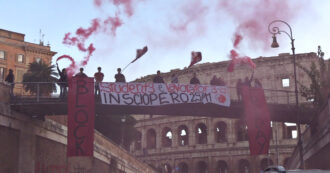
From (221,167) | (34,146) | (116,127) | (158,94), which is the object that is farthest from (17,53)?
(158,94)

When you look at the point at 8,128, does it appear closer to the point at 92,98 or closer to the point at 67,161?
the point at 92,98

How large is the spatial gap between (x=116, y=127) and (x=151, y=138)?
19447mm

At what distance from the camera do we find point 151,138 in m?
77.3

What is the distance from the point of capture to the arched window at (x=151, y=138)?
251ft

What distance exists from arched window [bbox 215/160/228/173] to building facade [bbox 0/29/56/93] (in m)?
32.9

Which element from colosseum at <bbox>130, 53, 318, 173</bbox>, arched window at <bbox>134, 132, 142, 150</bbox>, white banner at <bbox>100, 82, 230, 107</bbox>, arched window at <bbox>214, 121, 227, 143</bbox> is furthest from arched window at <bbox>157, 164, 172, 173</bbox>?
white banner at <bbox>100, 82, 230, 107</bbox>

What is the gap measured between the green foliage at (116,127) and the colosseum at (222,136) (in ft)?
35.8

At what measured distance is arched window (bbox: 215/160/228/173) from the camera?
67775mm

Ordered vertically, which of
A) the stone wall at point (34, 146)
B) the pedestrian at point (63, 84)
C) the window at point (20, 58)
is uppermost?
the window at point (20, 58)

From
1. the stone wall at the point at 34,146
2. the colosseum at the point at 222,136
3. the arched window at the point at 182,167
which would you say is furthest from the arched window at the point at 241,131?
the stone wall at the point at 34,146

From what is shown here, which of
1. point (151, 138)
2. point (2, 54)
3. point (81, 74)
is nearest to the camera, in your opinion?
point (81, 74)

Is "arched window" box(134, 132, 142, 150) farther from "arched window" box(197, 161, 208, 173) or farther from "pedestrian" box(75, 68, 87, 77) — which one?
"pedestrian" box(75, 68, 87, 77)

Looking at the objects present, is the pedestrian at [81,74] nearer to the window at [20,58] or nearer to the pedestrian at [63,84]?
the pedestrian at [63,84]

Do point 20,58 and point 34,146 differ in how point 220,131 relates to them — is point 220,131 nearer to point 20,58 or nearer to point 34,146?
point 20,58
